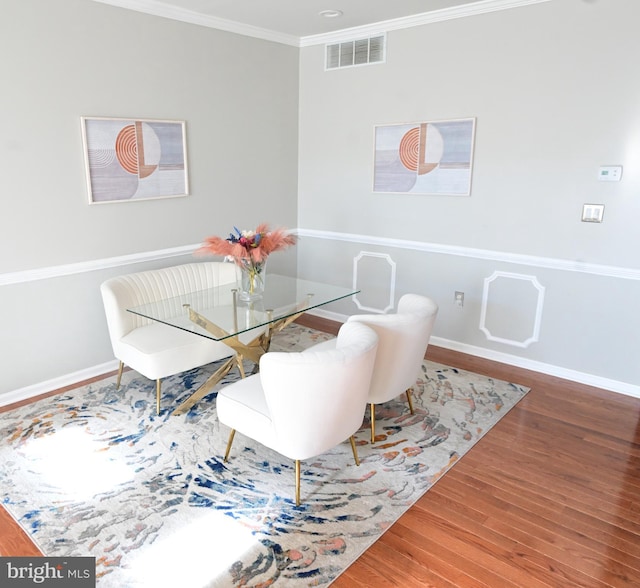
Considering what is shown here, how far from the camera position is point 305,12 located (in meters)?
4.13

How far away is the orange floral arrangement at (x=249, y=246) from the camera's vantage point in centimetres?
323

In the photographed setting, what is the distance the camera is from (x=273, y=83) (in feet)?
16.3

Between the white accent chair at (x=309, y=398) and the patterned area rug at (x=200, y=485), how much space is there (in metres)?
0.28

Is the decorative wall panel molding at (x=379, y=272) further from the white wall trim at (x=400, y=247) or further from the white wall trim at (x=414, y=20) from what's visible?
the white wall trim at (x=414, y=20)

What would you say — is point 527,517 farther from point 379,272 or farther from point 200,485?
point 379,272

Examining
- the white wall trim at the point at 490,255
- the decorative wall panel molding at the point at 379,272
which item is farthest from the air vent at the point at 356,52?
the decorative wall panel molding at the point at 379,272

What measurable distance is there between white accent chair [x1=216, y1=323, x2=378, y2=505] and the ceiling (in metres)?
2.75

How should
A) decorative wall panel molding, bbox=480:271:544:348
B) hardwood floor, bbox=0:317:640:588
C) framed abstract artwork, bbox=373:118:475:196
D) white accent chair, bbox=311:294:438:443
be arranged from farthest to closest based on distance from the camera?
framed abstract artwork, bbox=373:118:475:196 < decorative wall panel molding, bbox=480:271:544:348 < white accent chair, bbox=311:294:438:443 < hardwood floor, bbox=0:317:640:588

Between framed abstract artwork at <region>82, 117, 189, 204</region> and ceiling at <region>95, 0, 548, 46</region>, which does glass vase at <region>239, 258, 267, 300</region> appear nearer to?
framed abstract artwork at <region>82, 117, 189, 204</region>

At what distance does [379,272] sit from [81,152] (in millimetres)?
2796

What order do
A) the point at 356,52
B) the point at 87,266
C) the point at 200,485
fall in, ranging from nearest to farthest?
the point at 200,485
the point at 87,266
the point at 356,52

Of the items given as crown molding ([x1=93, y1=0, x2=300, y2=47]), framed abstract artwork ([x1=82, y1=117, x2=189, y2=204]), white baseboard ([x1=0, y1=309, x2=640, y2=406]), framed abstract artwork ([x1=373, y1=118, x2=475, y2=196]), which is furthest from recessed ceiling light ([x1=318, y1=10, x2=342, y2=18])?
white baseboard ([x1=0, y1=309, x2=640, y2=406])

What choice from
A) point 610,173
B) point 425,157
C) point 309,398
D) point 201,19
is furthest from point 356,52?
point 309,398

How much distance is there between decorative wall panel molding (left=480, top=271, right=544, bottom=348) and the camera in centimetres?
407
